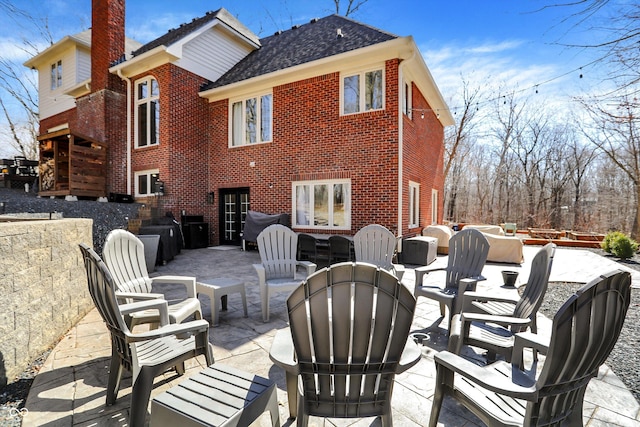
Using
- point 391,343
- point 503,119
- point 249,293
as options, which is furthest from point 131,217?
point 503,119

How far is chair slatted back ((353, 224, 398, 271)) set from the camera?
182 inches

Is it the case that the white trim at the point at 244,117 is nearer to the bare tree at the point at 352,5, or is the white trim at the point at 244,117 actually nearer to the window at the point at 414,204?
the window at the point at 414,204

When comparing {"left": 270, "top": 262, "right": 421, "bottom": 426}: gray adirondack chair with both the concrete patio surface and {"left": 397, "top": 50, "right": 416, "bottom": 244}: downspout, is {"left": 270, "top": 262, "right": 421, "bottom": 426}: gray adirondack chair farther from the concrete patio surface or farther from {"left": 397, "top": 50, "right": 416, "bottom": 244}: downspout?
{"left": 397, "top": 50, "right": 416, "bottom": 244}: downspout

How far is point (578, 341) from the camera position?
1.30 metres

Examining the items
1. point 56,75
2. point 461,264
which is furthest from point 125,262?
point 56,75

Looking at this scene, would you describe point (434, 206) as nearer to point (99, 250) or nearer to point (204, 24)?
point (204, 24)

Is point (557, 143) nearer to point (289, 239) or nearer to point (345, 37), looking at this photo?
point (345, 37)

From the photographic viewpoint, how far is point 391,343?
150cm

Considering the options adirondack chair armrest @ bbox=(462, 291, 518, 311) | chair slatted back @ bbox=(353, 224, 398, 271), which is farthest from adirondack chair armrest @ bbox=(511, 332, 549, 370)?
chair slatted back @ bbox=(353, 224, 398, 271)

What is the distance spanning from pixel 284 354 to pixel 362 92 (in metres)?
7.46

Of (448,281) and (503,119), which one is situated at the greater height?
(503,119)

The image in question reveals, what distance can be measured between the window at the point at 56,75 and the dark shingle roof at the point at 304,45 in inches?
387

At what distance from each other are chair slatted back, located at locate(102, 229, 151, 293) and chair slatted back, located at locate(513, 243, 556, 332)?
3508 millimetres

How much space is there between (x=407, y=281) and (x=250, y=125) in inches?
280
